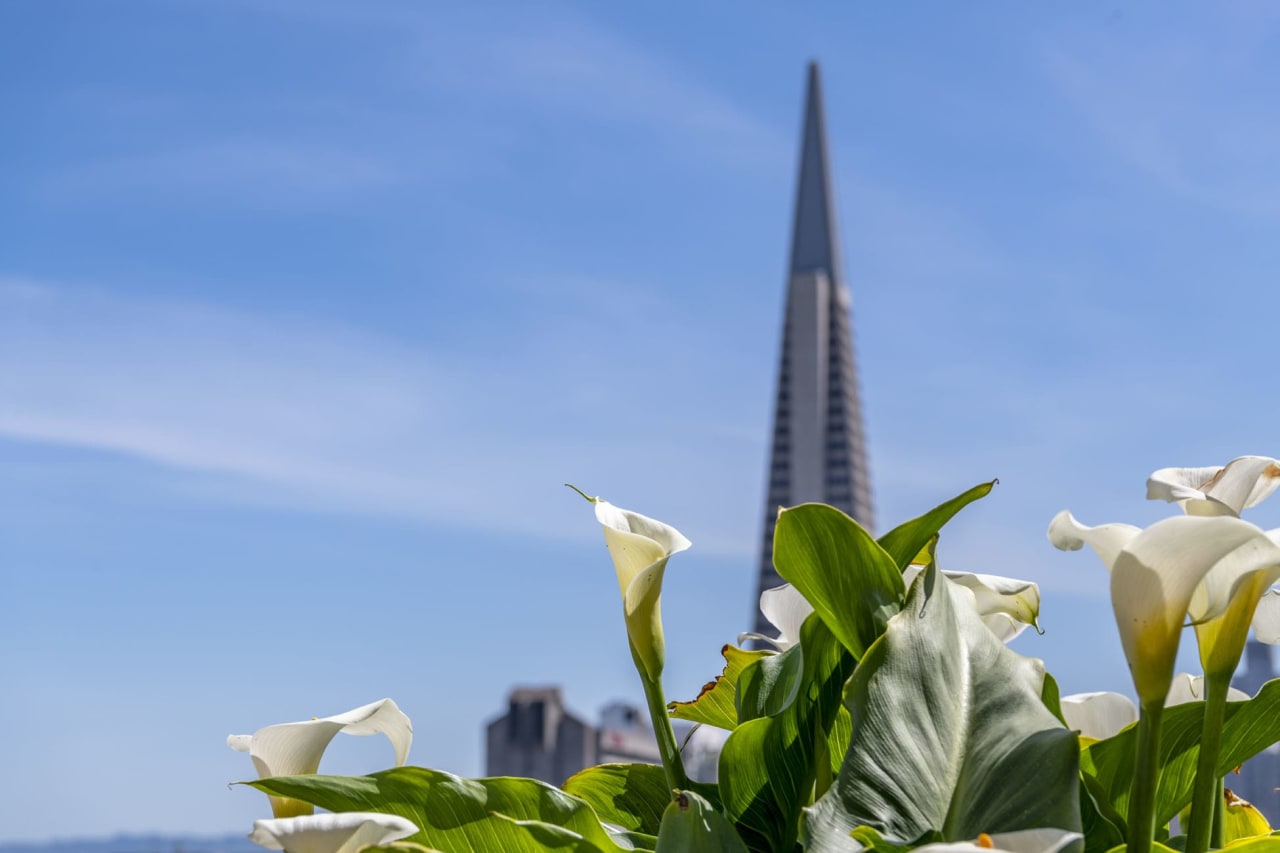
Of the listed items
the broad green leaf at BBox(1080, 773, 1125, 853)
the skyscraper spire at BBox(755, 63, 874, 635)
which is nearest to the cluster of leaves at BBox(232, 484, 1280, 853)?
the broad green leaf at BBox(1080, 773, 1125, 853)

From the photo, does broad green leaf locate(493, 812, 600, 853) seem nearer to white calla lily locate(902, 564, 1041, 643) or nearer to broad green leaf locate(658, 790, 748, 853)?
broad green leaf locate(658, 790, 748, 853)

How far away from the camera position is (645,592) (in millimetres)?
348

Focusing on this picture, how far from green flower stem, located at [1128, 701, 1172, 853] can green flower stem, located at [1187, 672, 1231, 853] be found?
3 centimetres

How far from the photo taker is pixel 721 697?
420mm

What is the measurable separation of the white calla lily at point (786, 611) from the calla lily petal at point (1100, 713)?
0.35ft

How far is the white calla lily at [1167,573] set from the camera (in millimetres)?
255

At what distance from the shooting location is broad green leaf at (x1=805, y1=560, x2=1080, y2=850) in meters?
0.27

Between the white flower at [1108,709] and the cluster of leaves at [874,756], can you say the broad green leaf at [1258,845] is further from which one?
the white flower at [1108,709]

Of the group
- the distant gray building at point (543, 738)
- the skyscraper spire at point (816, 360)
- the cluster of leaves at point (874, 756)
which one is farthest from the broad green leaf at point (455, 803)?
Answer: the skyscraper spire at point (816, 360)

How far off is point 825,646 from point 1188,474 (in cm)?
12

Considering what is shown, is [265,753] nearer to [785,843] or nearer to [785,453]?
[785,843]

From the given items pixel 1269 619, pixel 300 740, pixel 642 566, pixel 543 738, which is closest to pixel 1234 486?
pixel 1269 619

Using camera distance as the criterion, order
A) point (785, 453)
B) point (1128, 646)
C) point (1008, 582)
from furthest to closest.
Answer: point (785, 453) < point (1008, 582) < point (1128, 646)

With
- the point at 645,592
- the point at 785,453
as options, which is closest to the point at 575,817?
the point at 645,592
